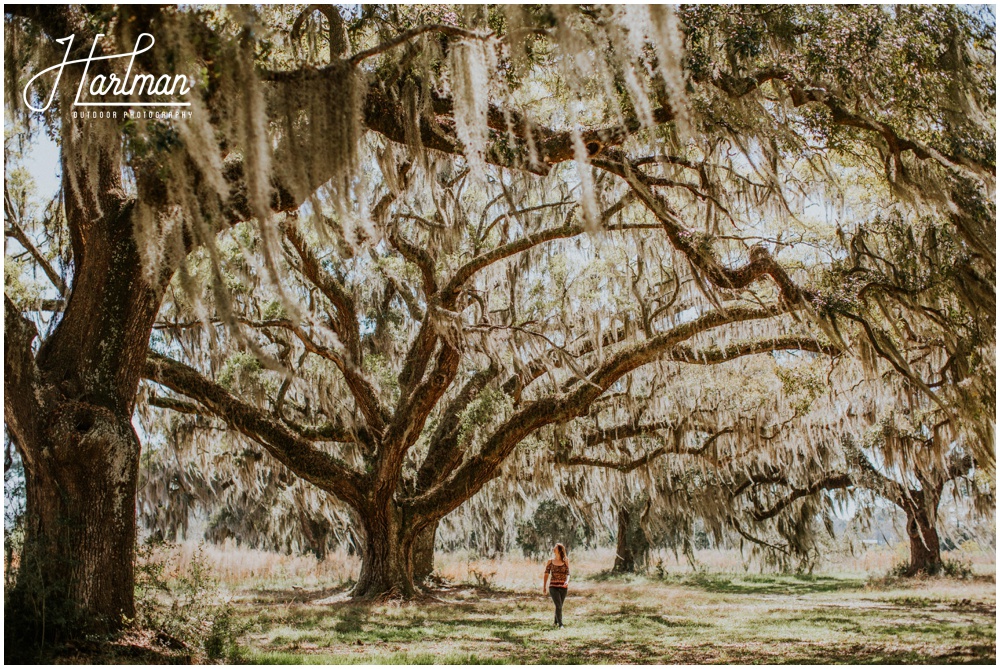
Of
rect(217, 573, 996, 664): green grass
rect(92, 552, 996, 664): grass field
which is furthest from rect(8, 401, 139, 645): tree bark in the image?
rect(217, 573, 996, 664): green grass

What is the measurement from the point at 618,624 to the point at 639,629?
0.48 m

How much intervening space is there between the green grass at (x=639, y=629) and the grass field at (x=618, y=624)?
12 millimetres

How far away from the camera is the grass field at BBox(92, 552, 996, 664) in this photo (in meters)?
5.56

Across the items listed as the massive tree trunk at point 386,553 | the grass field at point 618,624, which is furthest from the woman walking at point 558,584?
the massive tree trunk at point 386,553

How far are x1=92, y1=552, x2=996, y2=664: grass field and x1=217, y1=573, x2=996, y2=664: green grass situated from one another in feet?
0.04

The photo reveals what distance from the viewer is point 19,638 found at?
4.18m

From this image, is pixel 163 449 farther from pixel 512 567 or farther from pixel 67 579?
pixel 512 567

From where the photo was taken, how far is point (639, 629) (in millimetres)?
7344

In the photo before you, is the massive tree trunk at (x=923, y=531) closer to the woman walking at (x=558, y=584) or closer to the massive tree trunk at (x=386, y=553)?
the woman walking at (x=558, y=584)

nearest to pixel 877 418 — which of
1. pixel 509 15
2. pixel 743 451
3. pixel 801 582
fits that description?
pixel 743 451

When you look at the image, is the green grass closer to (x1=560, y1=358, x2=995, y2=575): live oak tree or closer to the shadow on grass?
the shadow on grass

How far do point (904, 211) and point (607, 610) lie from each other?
540cm

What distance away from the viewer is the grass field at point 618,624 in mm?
5559

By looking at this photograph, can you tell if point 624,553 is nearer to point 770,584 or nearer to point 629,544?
point 629,544
